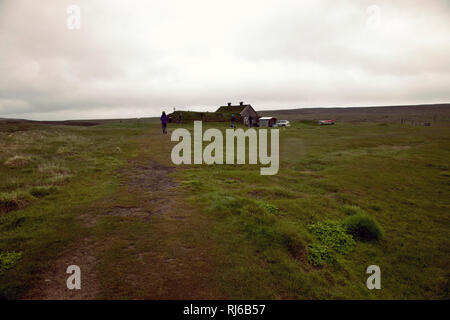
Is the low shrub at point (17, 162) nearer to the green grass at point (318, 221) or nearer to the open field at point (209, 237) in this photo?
the open field at point (209, 237)

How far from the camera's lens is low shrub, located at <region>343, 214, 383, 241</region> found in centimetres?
691

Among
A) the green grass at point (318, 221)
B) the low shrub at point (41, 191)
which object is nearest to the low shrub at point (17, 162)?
the low shrub at point (41, 191)

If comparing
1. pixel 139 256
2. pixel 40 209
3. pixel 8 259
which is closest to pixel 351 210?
pixel 139 256

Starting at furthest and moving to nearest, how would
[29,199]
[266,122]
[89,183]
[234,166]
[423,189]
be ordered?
[266,122]
[234,166]
[423,189]
[89,183]
[29,199]

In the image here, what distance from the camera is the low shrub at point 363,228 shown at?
6.91 meters

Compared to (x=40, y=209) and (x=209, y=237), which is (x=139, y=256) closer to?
(x=209, y=237)

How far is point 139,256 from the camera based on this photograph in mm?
5098

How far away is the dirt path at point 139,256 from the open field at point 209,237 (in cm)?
2

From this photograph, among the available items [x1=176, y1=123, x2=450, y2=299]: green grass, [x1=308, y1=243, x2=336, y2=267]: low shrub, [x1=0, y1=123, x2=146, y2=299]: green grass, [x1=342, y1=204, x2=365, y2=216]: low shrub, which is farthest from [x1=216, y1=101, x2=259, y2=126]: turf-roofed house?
[x1=308, y1=243, x2=336, y2=267]: low shrub

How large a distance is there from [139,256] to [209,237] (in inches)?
69.7
